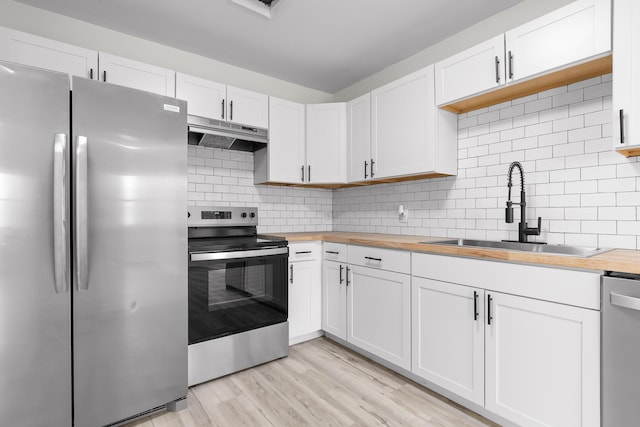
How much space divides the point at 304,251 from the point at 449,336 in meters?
1.32

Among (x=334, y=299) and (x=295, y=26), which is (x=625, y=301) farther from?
(x=295, y=26)

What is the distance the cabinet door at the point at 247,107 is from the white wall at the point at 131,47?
1.43 feet

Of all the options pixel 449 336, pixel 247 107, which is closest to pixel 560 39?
pixel 449 336

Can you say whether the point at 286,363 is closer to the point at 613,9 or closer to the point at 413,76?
the point at 413,76

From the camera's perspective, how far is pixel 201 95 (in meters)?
2.57

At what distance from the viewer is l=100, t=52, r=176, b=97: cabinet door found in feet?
7.19

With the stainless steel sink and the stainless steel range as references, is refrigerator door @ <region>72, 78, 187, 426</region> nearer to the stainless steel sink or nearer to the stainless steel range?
the stainless steel range

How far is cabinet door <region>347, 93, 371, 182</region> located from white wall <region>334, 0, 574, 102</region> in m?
0.46

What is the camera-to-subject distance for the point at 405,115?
257 cm

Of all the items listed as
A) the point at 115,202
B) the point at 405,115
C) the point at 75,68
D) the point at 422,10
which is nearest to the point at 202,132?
the point at 75,68

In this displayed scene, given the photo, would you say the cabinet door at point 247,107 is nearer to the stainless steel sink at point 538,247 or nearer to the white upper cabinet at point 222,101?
the white upper cabinet at point 222,101

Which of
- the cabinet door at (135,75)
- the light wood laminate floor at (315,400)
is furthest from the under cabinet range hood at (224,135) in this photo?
the light wood laminate floor at (315,400)

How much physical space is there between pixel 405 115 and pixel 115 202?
82.3 inches

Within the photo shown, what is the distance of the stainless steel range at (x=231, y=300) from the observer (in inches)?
82.6
